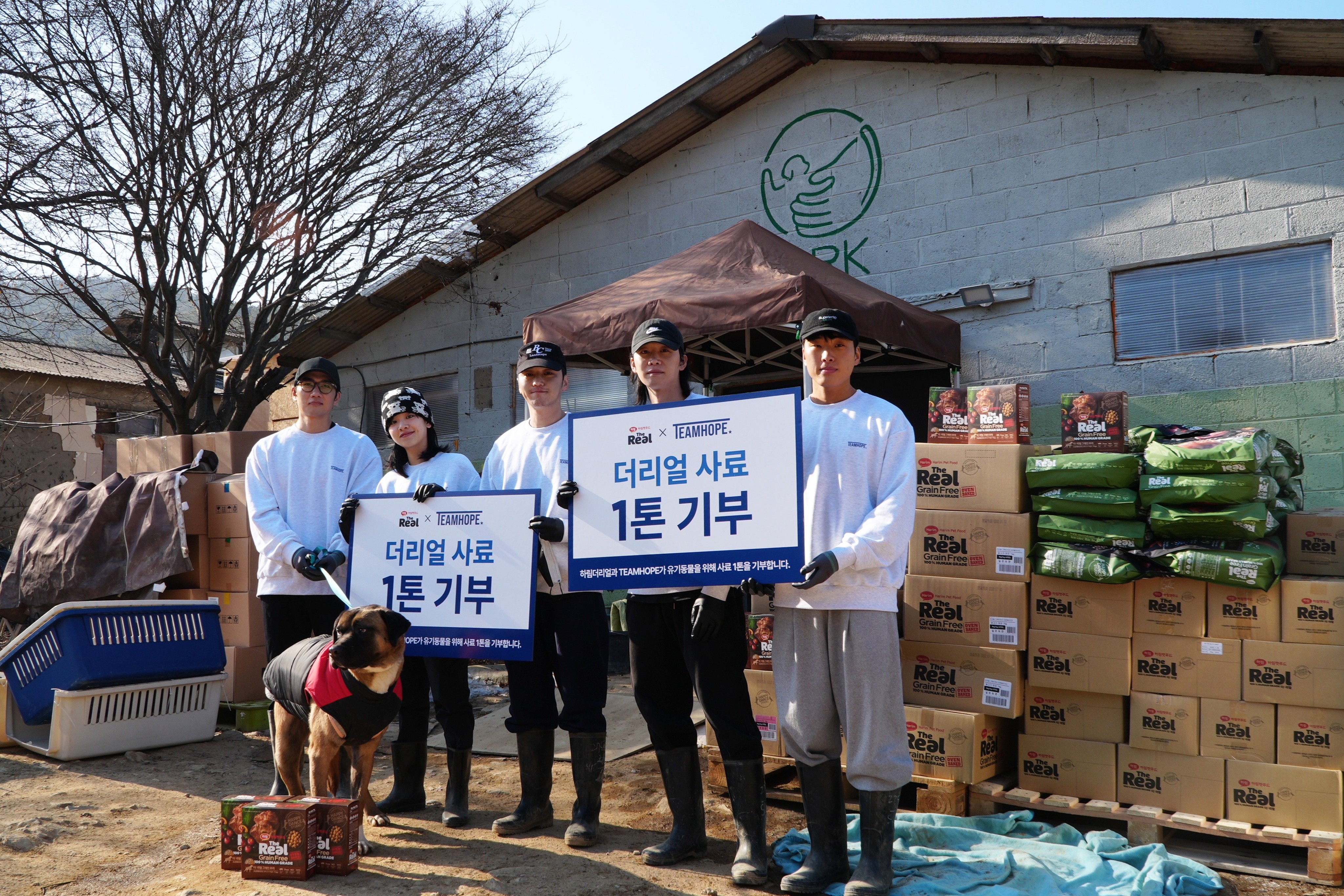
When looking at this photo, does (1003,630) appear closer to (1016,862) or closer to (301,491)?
(1016,862)

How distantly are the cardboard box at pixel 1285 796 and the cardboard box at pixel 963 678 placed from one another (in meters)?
0.84

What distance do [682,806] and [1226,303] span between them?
4.89 metres

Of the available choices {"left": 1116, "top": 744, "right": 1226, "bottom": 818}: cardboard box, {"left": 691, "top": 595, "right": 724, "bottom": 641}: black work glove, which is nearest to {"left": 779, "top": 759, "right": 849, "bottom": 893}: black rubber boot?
{"left": 691, "top": 595, "right": 724, "bottom": 641}: black work glove

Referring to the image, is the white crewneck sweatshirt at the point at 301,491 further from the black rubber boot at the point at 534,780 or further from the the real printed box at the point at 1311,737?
the the real printed box at the point at 1311,737

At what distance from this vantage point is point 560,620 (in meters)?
3.70

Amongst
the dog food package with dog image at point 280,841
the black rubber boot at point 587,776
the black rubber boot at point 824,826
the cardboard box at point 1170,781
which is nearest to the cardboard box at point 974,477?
the cardboard box at point 1170,781

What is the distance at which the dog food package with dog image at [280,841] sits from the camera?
10.5 feet

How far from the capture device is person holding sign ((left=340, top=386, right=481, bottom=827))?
3953 millimetres

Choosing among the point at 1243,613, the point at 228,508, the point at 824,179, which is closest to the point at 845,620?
the point at 1243,613

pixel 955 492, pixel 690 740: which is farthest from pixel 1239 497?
pixel 690 740

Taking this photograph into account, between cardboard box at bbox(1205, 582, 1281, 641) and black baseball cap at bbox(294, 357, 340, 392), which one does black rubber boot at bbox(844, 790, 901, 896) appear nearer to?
cardboard box at bbox(1205, 582, 1281, 641)

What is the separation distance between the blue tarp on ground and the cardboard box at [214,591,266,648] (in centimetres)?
415

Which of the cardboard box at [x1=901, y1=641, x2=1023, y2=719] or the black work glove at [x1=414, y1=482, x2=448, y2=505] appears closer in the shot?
the black work glove at [x1=414, y1=482, x2=448, y2=505]

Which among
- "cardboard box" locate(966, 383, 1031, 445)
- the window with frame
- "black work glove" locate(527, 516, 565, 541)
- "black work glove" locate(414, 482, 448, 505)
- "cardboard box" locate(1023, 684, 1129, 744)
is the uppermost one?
the window with frame
